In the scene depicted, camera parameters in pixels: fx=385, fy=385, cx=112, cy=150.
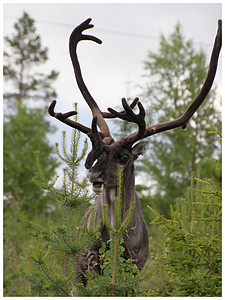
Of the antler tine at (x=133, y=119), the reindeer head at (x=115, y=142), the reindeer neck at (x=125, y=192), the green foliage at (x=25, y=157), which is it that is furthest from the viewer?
the green foliage at (x=25, y=157)

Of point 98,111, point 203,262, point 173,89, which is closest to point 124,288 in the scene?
point 203,262

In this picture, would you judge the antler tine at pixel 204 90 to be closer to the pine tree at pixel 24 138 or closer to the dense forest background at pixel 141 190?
the dense forest background at pixel 141 190

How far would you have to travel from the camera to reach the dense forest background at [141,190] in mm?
2963

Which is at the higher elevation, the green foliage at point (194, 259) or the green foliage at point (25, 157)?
the green foliage at point (25, 157)

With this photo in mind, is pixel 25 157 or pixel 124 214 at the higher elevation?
pixel 25 157

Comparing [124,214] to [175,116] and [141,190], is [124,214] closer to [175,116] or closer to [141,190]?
[141,190]

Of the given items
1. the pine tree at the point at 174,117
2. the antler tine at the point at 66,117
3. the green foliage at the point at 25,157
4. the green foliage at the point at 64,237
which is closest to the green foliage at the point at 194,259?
the green foliage at the point at 64,237

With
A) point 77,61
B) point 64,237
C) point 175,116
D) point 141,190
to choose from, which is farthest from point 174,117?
point 64,237

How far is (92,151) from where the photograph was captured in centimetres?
380

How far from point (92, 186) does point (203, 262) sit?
1728 millimetres

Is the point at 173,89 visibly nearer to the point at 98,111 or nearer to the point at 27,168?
the point at 27,168

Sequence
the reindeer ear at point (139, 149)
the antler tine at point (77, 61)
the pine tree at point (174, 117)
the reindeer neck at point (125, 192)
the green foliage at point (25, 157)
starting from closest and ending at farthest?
the reindeer neck at point (125, 192) → the reindeer ear at point (139, 149) → the antler tine at point (77, 61) → the pine tree at point (174, 117) → the green foliage at point (25, 157)

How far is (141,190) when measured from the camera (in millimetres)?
9688

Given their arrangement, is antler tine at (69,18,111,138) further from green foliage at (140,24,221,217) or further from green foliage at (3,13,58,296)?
green foliage at (140,24,221,217)
